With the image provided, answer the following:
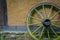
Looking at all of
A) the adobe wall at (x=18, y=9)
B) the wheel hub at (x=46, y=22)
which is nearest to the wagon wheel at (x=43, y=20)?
the wheel hub at (x=46, y=22)

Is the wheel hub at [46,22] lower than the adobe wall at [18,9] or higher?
lower

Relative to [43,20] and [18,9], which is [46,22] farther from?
[18,9]

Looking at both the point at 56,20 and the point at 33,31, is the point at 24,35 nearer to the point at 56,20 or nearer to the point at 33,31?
the point at 33,31

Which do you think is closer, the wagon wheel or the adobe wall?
the wagon wheel

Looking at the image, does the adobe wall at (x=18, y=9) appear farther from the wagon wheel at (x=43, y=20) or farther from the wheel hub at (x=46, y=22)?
the wheel hub at (x=46, y=22)

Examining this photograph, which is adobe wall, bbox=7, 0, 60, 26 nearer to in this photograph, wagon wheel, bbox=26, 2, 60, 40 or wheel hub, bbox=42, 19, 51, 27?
wagon wheel, bbox=26, 2, 60, 40

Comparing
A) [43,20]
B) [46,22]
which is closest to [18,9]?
[43,20]

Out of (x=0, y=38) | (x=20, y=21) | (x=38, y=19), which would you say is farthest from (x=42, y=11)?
(x=0, y=38)

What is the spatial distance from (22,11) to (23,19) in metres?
0.25

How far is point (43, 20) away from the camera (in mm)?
7270

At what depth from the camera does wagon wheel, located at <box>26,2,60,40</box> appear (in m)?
7.38

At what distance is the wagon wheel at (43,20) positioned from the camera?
7.38 meters

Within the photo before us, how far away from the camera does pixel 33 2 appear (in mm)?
7625

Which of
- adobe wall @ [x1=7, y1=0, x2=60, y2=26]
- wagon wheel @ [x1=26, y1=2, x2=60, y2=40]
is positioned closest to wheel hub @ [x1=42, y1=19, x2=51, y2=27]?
wagon wheel @ [x1=26, y1=2, x2=60, y2=40]
